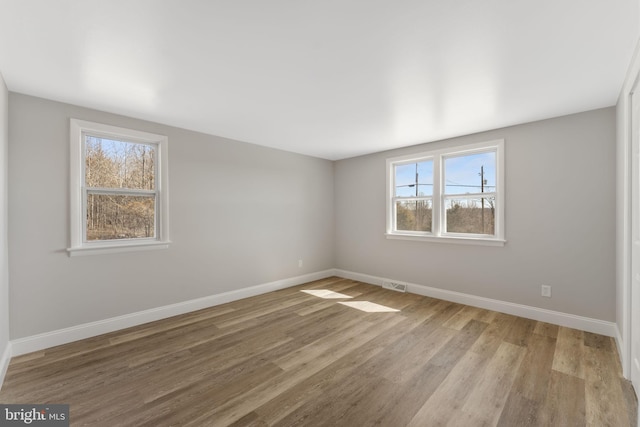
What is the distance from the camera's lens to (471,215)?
384 centimetres

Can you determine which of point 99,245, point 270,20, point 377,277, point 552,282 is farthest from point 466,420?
point 99,245

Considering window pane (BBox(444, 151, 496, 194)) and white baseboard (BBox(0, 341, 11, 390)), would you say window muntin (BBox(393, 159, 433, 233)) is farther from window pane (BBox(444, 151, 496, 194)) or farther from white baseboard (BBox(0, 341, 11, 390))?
white baseboard (BBox(0, 341, 11, 390))

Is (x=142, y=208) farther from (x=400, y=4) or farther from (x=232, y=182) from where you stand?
(x=400, y=4)

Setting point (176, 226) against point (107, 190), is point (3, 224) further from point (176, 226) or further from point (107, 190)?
point (176, 226)

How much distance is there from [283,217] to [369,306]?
6.70 feet

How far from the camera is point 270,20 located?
1564 mm

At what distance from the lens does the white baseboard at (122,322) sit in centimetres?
251

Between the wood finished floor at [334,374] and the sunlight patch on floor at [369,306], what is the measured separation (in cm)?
28

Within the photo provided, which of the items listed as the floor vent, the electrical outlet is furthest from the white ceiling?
the floor vent

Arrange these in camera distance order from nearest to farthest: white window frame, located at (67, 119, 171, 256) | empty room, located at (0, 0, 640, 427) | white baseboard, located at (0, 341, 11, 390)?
empty room, located at (0, 0, 640, 427)
white baseboard, located at (0, 341, 11, 390)
white window frame, located at (67, 119, 171, 256)

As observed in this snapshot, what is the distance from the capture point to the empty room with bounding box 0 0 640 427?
66.5 inches

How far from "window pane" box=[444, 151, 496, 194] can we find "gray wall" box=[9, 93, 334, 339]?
7.51ft

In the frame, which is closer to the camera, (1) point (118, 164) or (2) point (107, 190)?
(2) point (107, 190)

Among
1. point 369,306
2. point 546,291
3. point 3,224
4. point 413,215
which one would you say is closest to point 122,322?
point 3,224
